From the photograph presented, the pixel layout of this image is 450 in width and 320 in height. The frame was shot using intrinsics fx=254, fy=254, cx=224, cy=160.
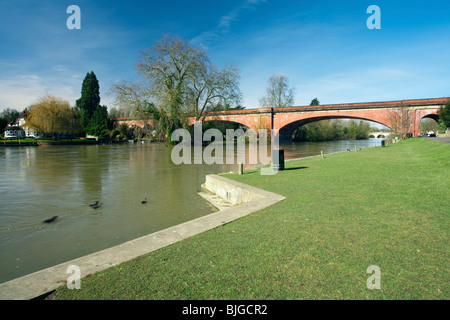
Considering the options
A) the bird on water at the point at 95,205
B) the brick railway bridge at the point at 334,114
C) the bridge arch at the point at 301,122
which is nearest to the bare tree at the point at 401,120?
the brick railway bridge at the point at 334,114

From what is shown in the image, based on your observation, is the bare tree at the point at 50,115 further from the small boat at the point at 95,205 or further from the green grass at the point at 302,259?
the green grass at the point at 302,259

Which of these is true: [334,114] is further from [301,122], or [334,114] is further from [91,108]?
[91,108]

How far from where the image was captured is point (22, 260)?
15.8ft

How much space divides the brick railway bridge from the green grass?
127 feet

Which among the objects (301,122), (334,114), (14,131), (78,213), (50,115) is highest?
(50,115)

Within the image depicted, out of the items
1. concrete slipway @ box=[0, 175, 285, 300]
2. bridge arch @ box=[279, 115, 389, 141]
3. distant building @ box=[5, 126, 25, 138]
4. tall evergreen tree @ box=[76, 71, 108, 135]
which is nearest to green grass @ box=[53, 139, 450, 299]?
concrete slipway @ box=[0, 175, 285, 300]

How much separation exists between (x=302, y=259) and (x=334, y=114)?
48.2 metres

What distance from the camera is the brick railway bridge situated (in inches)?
1582

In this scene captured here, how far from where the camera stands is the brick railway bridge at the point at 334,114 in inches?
1582

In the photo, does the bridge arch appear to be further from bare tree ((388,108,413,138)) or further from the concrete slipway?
the concrete slipway

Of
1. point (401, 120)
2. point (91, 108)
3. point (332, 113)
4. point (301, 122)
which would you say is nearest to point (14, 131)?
point (91, 108)

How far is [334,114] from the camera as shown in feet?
153
